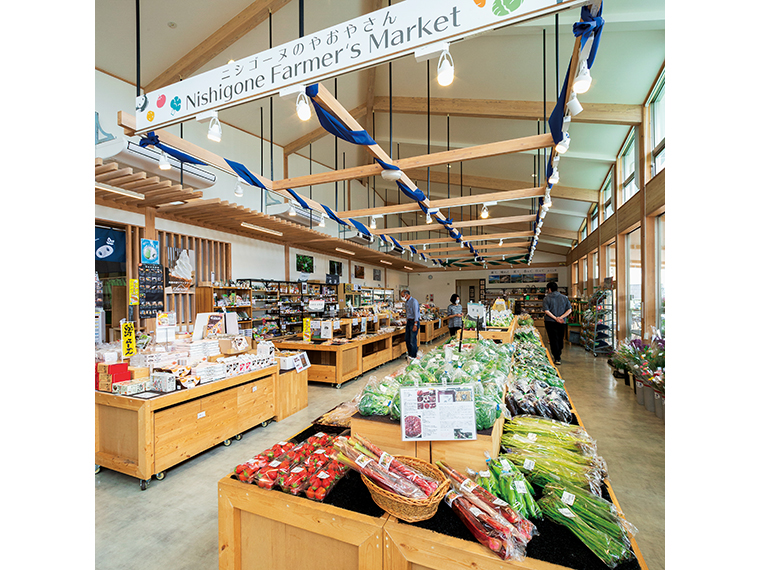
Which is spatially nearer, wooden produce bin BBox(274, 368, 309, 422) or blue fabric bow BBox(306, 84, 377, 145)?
blue fabric bow BBox(306, 84, 377, 145)

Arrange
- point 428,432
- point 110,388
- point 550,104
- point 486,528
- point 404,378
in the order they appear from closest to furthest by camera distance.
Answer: point 486,528, point 428,432, point 404,378, point 110,388, point 550,104

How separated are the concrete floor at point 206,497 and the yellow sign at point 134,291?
3.45 meters

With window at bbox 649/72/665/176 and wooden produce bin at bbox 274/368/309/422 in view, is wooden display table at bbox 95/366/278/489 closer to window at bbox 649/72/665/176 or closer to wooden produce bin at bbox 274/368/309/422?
wooden produce bin at bbox 274/368/309/422

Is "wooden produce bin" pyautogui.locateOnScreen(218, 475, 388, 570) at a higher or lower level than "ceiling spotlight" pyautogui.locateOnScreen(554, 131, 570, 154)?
lower

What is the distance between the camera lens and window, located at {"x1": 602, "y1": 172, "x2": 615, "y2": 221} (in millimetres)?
9398

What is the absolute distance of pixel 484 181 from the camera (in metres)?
10.8

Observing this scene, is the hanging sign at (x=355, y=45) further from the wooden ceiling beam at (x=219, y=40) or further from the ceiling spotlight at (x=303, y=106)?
the wooden ceiling beam at (x=219, y=40)

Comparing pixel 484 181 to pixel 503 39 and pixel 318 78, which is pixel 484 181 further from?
pixel 318 78

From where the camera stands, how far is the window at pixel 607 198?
9.40m

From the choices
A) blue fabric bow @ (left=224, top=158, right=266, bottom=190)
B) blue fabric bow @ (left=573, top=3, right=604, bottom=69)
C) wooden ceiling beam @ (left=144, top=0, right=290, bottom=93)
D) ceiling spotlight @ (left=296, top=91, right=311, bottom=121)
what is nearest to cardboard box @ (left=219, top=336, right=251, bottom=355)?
blue fabric bow @ (left=224, top=158, right=266, bottom=190)

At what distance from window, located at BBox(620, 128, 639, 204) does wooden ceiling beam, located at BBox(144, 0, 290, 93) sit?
22.7 feet

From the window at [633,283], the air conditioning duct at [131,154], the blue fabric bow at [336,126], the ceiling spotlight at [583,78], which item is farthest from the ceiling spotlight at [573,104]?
the window at [633,283]

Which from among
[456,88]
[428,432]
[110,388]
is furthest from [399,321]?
[428,432]
